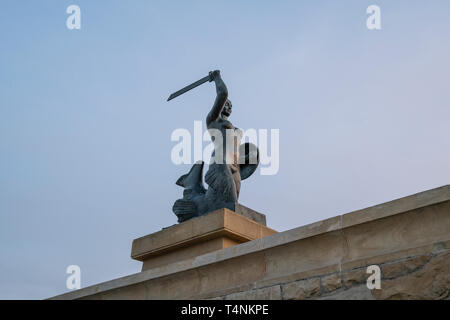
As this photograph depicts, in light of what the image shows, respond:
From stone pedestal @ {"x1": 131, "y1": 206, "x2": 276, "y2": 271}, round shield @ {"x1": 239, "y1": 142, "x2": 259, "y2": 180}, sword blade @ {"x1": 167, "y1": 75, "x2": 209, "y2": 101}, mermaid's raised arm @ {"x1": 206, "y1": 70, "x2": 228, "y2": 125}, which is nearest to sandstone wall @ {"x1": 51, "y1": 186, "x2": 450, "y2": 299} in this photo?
stone pedestal @ {"x1": 131, "y1": 206, "x2": 276, "y2": 271}

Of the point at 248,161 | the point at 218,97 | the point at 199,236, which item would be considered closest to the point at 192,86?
the point at 218,97

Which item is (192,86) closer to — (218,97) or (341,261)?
(218,97)

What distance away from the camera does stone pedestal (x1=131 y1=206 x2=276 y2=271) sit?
17.7ft

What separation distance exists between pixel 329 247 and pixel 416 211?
2.70 ft

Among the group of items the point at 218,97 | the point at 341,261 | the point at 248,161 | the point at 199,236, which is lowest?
the point at 341,261

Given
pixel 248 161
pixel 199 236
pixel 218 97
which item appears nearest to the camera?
pixel 199 236

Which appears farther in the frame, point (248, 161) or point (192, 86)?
point (192, 86)

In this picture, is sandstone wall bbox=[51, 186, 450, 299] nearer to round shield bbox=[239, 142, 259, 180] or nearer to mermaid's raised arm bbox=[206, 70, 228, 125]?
round shield bbox=[239, 142, 259, 180]

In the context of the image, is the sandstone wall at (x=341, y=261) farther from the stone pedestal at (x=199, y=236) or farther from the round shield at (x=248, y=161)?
the round shield at (x=248, y=161)

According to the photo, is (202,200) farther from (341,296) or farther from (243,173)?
(341,296)

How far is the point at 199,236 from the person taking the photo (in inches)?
217

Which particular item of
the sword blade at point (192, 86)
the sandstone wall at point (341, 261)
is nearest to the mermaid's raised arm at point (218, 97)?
the sword blade at point (192, 86)

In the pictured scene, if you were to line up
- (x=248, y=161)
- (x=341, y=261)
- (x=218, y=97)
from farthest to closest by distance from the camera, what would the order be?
1. (x=248, y=161)
2. (x=218, y=97)
3. (x=341, y=261)
